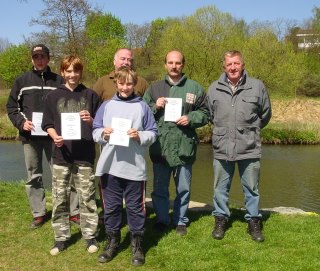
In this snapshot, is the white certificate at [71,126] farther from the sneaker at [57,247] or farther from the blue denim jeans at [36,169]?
the sneaker at [57,247]

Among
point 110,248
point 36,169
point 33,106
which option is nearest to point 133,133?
point 110,248

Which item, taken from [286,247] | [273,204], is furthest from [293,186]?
[286,247]

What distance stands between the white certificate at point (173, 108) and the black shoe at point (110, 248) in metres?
1.36

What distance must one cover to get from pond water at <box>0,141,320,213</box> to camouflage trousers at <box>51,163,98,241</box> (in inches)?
197

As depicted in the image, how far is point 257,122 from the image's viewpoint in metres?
4.55

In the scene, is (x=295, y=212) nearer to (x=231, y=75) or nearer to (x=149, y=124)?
(x=231, y=75)

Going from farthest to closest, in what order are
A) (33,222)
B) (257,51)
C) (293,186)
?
1. (257,51)
2. (293,186)
3. (33,222)

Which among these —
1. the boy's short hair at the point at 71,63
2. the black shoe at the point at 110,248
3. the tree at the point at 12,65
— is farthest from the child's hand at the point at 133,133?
the tree at the point at 12,65

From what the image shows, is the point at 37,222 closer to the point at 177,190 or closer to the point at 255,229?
the point at 177,190

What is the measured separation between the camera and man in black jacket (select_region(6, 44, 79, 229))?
4811 millimetres

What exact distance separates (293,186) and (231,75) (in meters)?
9.53

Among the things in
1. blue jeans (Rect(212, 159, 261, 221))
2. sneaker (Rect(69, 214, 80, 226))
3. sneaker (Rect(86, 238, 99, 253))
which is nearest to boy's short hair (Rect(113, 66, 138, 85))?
blue jeans (Rect(212, 159, 261, 221))

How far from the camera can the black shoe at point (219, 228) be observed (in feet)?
15.2

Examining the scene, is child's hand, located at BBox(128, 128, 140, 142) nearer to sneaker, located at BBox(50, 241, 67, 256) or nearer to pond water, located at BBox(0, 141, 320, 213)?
sneaker, located at BBox(50, 241, 67, 256)
